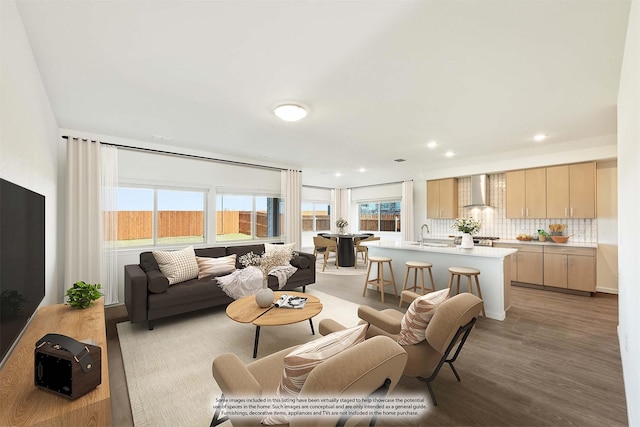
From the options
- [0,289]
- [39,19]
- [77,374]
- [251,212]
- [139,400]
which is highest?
[39,19]

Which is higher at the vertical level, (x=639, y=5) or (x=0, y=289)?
(x=639, y=5)

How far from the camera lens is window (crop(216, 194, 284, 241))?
5.59 m

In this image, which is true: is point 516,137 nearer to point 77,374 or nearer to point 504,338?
point 504,338

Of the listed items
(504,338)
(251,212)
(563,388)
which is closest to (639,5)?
(563,388)

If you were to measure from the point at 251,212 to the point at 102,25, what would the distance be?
4403mm

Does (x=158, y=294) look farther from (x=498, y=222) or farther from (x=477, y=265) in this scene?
(x=498, y=222)

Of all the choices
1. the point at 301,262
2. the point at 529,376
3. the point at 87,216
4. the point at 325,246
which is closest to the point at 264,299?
the point at 301,262

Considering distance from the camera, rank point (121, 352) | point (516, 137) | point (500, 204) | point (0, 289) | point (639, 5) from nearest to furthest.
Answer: point (0, 289)
point (639, 5)
point (121, 352)
point (516, 137)
point (500, 204)

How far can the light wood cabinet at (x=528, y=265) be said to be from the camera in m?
4.94

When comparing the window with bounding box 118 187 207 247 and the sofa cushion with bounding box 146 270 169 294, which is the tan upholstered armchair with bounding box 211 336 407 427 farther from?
the window with bounding box 118 187 207 247

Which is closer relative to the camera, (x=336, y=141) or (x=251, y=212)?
(x=336, y=141)

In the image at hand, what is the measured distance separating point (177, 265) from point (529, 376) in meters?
4.11

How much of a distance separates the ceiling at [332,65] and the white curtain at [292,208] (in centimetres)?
220

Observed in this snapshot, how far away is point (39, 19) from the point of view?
1.76 metres
